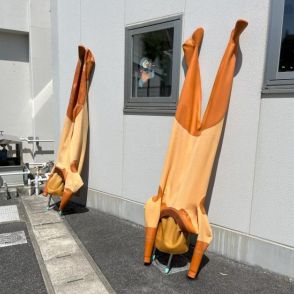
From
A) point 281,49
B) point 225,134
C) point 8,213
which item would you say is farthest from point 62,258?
point 281,49

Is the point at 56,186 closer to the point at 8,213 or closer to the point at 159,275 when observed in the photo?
the point at 8,213

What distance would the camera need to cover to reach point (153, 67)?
371 centimetres

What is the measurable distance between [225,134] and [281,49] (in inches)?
38.5

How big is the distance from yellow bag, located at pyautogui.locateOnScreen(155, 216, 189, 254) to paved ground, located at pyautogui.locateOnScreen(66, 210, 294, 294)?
290 millimetres

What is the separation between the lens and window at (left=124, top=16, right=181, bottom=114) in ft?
11.1

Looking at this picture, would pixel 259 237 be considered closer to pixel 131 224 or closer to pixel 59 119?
pixel 131 224

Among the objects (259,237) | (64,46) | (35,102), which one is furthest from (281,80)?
(35,102)

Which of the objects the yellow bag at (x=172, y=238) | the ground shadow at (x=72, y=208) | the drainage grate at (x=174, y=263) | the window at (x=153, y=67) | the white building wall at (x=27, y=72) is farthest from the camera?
the white building wall at (x=27, y=72)

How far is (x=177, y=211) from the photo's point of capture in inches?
110

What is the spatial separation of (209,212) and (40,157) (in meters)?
5.16

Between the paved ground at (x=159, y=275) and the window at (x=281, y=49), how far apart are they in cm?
186

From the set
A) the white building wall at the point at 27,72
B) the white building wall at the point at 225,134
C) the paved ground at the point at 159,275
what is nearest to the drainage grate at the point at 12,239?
the paved ground at the point at 159,275

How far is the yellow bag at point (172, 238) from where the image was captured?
273 cm

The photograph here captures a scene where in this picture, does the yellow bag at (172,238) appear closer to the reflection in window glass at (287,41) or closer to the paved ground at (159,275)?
the paved ground at (159,275)
